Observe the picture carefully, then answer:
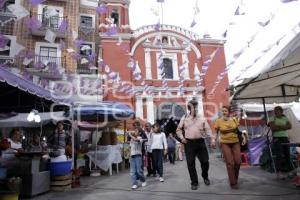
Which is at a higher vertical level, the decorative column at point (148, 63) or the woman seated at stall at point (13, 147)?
the decorative column at point (148, 63)

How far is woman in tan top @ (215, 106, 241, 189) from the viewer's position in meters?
6.05

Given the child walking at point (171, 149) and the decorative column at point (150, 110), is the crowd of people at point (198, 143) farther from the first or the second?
the decorative column at point (150, 110)

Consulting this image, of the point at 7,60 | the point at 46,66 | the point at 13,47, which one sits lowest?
the point at 46,66

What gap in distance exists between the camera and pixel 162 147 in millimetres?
8195

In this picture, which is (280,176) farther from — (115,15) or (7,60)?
(115,15)

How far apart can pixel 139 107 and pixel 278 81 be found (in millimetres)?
16324

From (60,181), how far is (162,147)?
8.55 ft

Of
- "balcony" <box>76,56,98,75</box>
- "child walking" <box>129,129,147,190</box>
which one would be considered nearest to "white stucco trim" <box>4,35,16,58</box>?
"balcony" <box>76,56,98,75</box>

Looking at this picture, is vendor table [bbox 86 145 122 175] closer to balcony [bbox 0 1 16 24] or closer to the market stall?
the market stall

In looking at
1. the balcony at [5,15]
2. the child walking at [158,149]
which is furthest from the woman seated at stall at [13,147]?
the balcony at [5,15]

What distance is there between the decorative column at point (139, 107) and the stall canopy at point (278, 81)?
1398 centimetres

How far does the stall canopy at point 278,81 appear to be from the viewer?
5.53 metres

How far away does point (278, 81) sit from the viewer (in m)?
7.30

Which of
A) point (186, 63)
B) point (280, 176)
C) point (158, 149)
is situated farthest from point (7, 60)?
point (280, 176)
